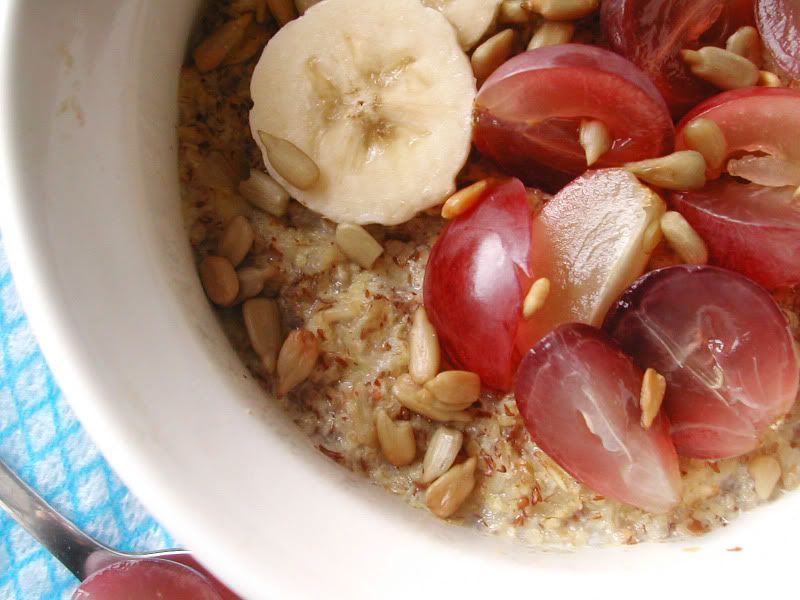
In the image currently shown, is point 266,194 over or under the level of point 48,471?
over

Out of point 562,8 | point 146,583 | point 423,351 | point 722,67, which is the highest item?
point 562,8

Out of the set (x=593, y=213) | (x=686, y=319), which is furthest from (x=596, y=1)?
(x=686, y=319)

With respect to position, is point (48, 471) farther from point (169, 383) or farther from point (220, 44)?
point (220, 44)

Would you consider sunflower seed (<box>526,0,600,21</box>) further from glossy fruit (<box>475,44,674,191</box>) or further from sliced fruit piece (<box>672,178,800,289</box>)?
sliced fruit piece (<box>672,178,800,289</box>)

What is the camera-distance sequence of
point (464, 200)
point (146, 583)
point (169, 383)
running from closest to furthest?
1. point (169, 383)
2. point (464, 200)
3. point (146, 583)

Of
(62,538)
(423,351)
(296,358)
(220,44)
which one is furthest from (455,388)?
(62,538)

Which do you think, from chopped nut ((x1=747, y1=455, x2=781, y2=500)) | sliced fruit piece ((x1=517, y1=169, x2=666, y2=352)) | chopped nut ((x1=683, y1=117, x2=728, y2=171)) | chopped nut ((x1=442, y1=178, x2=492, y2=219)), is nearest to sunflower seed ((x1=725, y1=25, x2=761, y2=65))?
chopped nut ((x1=683, y1=117, x2=728, y2=171))

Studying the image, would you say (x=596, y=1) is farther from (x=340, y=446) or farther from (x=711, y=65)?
(x=340, y=446)

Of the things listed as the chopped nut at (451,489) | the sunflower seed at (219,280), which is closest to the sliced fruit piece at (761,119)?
the chopped nut at (451,489)
